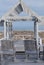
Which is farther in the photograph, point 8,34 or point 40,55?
point 8,34

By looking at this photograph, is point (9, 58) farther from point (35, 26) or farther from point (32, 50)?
point (35, 26)

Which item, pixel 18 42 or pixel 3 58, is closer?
pixel 3 58

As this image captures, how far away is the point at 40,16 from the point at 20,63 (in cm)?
756

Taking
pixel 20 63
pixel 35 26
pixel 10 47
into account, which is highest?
pixel 35 26

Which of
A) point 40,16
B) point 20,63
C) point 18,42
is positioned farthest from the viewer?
point 40,16

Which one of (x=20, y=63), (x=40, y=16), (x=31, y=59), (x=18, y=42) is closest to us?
(x=20, y=63)

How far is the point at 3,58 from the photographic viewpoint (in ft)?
31.4

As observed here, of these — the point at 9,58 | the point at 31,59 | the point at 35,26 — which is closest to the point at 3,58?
the point at 9,58

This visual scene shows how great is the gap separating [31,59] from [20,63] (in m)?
1.04

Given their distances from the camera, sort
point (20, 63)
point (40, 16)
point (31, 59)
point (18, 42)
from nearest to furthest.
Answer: point (20, 63), point (31, 59), point (18, 42), point (40, 16)

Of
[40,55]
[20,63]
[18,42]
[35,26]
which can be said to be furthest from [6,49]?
[35,26]

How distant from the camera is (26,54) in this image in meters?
10.6

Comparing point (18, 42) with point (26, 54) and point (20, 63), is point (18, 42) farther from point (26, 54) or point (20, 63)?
point (20, 63)

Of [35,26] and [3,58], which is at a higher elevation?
[35,26]
